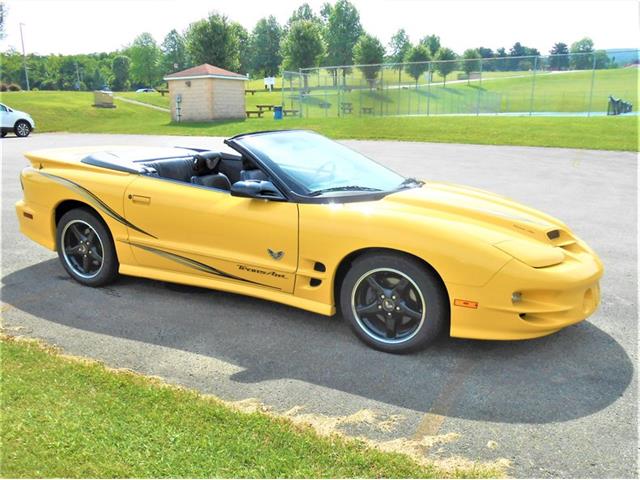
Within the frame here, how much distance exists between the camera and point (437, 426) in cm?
295

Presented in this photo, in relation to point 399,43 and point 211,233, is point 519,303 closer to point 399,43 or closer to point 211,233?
point 211,233

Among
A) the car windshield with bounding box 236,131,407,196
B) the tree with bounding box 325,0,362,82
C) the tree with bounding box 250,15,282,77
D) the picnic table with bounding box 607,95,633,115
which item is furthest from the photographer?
the tree with bounding box 250,15,282,77

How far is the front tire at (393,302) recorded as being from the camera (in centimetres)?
358

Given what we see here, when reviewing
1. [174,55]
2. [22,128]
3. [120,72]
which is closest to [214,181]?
[22,128]

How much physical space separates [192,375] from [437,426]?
4.94 ft

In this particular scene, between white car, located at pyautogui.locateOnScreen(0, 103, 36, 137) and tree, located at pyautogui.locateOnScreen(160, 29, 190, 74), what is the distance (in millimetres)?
83742

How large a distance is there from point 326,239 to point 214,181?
1682 millimetres

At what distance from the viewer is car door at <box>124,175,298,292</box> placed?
4047 millimetres

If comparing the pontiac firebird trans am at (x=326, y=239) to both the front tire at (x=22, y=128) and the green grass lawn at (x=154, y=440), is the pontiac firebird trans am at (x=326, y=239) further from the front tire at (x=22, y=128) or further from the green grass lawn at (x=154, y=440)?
the front tire at (x=22, y=128)

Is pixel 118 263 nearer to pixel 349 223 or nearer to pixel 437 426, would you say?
pixel 349 223

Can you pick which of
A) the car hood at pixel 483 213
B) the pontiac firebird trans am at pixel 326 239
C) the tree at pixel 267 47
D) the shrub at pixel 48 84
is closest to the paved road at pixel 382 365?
the pontiac firebird trans am at pixel 326 239

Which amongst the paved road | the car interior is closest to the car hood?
the paved road

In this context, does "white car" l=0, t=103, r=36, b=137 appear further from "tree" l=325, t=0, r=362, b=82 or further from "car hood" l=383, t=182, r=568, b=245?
"tree" l=325, t=0, r=362, b=82

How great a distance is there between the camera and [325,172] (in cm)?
439
